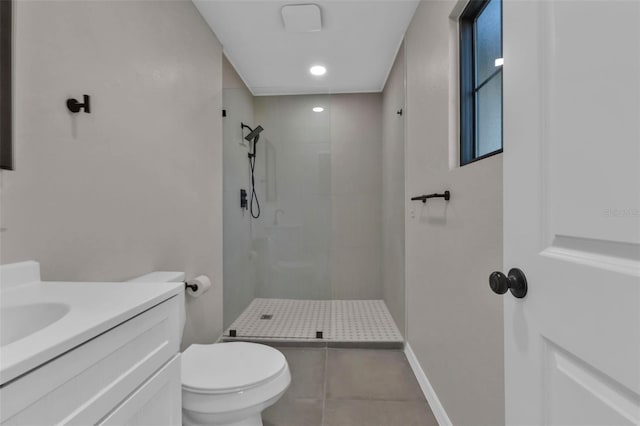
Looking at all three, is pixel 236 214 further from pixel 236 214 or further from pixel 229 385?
pixel 229 385

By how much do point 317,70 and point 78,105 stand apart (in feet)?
7.01

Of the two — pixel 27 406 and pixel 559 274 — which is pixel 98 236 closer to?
pixel 27 406

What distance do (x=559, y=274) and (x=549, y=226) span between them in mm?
89

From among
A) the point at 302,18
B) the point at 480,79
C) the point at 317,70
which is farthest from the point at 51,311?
the point at 317,70

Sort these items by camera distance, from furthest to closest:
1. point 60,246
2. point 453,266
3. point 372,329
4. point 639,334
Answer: point 372,329 < point 453,266 < point 60,246 < point 639,334

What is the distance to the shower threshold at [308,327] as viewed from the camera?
2.33 meters

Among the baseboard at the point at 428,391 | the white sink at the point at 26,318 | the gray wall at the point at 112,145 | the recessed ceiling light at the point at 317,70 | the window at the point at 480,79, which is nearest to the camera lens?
the white sink at the point at 26,318

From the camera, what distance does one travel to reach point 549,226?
54 cm

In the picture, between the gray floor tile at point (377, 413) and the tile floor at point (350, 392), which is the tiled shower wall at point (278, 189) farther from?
the gray floor tile at point (377, 413)

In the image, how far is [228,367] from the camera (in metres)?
1.32

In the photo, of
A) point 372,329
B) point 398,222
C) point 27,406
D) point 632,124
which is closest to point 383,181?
point 398,222

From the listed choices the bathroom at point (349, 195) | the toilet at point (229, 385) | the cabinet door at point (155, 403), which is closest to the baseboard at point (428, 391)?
the bathroom at point (349, 195)

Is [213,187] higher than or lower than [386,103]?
lower

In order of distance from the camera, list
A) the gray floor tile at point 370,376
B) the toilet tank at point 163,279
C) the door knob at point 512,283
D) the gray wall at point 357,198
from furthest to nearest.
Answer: the gray wall at point 357,198 < the gray floor tile at point 370,376 < the toilet tank at point 163,279 < the door knob at point 512,283
